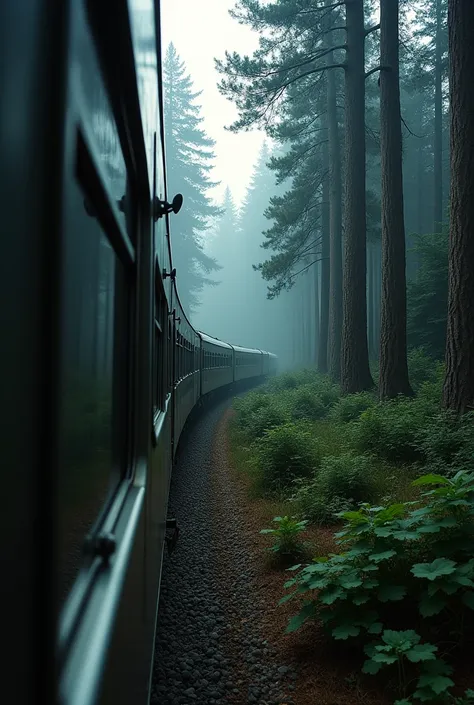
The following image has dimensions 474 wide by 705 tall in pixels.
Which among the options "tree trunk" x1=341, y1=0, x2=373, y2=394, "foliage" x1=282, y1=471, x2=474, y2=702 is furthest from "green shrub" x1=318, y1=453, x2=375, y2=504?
"tree trunk" x1=341, y1=0, x2=373, y2=394

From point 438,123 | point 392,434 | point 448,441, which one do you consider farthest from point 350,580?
point 438,123

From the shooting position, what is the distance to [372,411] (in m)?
8.43

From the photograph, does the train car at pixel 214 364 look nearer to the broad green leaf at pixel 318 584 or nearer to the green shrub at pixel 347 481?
the green shrub at pixel 347 481

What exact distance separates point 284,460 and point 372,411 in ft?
6.57

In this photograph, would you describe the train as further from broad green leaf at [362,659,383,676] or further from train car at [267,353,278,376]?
train car at [267,353,278,376]

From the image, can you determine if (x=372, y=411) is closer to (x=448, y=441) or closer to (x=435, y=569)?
(x=448, y=441)

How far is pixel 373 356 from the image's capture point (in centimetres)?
2586

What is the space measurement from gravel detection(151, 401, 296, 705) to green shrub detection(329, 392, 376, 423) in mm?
4168

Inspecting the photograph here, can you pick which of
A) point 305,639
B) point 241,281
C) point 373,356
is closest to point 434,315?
point 373,356

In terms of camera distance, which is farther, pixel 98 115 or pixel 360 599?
pixel 360 599

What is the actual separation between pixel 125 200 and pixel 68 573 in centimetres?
102

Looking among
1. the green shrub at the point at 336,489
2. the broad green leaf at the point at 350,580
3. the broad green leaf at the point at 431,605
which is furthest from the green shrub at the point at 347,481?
the broad green leaf at the point at 431,605

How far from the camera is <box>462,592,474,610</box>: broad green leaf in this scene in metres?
2.84

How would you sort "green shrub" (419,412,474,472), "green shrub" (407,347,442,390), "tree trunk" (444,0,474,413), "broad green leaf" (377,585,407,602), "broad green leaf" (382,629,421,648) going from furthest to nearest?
"green shrub" (407,347,442,390) < "tree trunk" (444,0,474,413) < "green shrub" (419,412,474,472) < "broad green leaf" (377,585,407,602) < "broad green leaf" (382,629,421,648)
